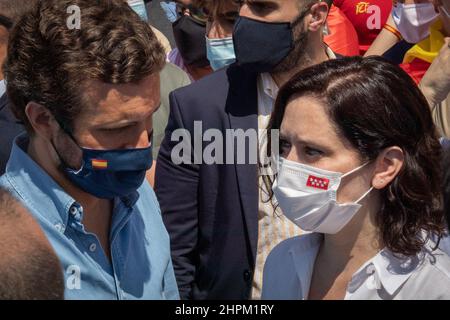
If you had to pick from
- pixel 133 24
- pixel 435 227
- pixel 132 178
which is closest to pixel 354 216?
pixel 435 227

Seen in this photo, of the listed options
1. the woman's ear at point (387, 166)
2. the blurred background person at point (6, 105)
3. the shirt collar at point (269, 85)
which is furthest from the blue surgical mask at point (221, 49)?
the woman's ear at point (387, 166)

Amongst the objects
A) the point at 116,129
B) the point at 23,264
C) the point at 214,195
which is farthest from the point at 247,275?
the point at 23,264

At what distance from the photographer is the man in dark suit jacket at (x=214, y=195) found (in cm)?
308

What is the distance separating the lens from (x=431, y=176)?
2408 mm

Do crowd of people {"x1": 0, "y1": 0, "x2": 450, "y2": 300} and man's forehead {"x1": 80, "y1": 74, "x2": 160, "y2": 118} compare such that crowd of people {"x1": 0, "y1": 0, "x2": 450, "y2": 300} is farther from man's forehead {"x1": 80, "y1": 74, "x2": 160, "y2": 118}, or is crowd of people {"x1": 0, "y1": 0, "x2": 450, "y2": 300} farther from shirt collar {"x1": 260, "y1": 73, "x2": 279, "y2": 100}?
shirt collar {"x1": 260, "y1": 73, "x2": 279, "y2": 100}

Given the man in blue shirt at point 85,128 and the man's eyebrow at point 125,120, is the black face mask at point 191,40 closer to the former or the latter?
the man in blue shirt at point 85,128

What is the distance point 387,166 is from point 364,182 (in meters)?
0.08

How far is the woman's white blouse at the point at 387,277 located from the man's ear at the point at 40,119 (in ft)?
2.81

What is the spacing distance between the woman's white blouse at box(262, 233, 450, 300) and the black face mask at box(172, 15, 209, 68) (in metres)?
2.13

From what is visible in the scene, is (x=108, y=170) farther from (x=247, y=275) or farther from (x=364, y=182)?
(x=247, y=275)

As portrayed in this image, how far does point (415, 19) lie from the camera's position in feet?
13.4

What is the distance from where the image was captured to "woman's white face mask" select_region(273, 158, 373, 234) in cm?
241
